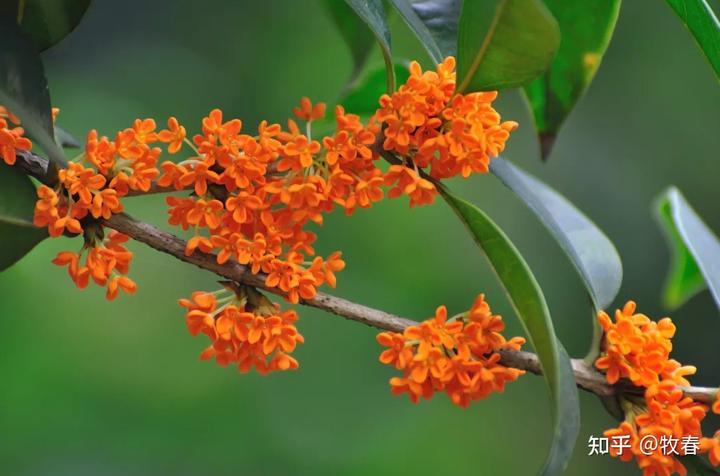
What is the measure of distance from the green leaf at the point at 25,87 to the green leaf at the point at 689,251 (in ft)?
2.51

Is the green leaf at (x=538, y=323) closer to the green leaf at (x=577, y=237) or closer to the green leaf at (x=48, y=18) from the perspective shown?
the green leaf at (x=577, y=237)

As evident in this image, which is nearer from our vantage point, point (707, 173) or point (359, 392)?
point (359, 392)

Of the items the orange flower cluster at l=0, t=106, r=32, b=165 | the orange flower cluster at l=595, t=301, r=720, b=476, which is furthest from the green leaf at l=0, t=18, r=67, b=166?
the orange flower cluster at l=595, t=301, r=720, b=476

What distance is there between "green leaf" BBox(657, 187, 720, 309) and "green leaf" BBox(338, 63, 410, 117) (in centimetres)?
45

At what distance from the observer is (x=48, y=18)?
101 centimetres

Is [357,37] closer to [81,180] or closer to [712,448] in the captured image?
[81,180]

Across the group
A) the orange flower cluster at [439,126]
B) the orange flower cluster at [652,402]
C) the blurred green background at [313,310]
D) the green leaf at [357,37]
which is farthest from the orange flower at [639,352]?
the blurred green background at [313,310]

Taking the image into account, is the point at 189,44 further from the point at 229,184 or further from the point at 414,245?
the point at 229,184

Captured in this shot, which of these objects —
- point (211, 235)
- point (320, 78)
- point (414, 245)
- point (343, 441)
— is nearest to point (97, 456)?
point (343, 441)

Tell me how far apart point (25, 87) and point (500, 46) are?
453 mm

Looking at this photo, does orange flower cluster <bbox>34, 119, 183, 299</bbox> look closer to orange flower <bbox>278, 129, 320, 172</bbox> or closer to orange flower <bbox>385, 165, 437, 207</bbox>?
orange flower <bbox>278, 129, 320, 172</bbox>

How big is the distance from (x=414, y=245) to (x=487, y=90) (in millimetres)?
2860

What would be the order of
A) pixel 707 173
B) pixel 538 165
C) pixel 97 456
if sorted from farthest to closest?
1. pixel 707 173
2. pixel 538 165
3. pixel 97 456

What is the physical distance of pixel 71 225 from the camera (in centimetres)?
91
